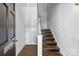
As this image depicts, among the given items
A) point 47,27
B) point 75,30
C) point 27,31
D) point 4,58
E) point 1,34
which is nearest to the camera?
point 4,58

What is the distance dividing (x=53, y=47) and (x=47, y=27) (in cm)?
108

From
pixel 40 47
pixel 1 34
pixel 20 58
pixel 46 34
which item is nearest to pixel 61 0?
pixel 20 58

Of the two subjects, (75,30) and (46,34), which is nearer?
(75,30)

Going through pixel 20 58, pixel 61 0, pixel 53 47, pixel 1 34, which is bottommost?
pixel 53 47

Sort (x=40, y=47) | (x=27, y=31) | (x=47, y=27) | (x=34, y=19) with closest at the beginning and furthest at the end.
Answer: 1. (x=40, y=47)
2. (x=27, y=31)
3. (x=34, y=19)
4. (x=47, y=27)

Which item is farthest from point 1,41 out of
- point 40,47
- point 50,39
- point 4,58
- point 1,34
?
point 50,39

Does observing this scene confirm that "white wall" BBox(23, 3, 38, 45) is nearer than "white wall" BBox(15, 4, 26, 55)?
No

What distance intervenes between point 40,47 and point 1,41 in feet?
6.34

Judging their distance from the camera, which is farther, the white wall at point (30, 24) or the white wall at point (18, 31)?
the white wall at point (30, 24)

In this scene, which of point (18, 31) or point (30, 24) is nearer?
point (18, 31)

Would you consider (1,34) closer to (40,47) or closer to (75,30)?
(75,30)

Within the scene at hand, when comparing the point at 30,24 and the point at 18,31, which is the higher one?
the point at 30,24

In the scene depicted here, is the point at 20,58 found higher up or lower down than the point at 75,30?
lower down

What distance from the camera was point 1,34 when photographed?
5.14ft
